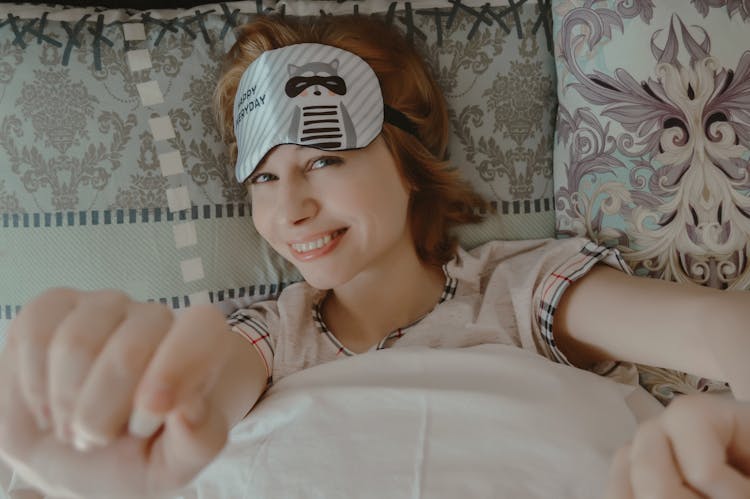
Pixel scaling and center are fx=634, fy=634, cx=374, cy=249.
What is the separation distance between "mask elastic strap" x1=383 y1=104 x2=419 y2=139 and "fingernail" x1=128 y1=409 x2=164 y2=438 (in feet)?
1.93

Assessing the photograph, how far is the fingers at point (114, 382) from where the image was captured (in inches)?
15.7

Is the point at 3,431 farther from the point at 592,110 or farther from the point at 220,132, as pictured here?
the point at 592,110

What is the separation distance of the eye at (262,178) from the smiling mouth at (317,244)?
103 mm

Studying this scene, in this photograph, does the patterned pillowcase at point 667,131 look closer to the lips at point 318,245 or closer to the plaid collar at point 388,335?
the plaid collar at point 388,335

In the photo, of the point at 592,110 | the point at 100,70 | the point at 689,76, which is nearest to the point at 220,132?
the point at 100,70

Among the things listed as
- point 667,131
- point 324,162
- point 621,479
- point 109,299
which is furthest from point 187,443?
point 667,131

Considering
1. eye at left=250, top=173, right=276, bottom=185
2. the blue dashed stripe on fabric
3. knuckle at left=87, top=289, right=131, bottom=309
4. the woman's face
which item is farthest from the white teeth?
knuckle at left=87, top=289, right=131, bottom=309

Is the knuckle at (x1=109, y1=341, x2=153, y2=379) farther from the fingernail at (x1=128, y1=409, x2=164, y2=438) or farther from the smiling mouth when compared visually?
the smiling mouth

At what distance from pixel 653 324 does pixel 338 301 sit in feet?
1.52

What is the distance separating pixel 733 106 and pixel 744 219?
16 centimetres

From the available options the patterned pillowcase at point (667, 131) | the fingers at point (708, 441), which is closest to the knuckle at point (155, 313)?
the fingers at point (708, 441)

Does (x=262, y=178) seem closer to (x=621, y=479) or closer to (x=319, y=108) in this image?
(x=319, y=108)

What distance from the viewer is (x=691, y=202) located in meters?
0.92

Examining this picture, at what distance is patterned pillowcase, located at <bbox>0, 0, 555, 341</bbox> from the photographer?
0.97 m
